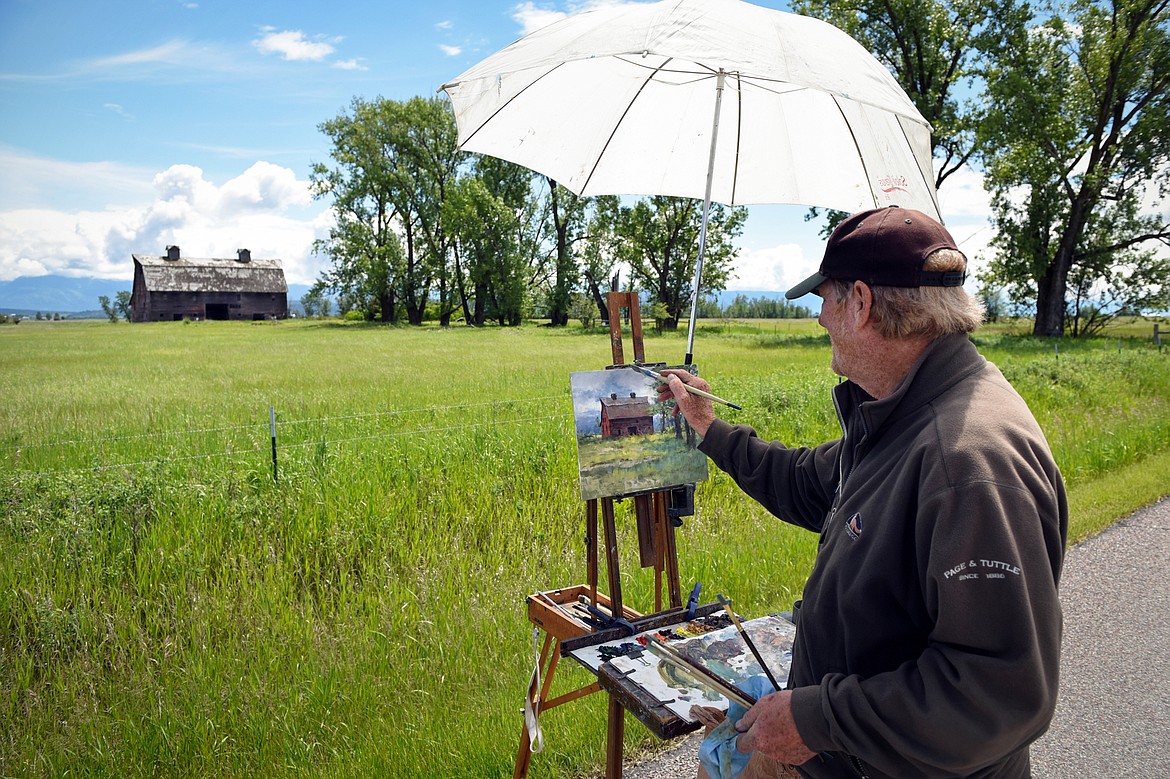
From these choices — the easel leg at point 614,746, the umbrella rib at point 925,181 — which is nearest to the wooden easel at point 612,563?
the easel leg at point 614,746

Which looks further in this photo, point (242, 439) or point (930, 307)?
point (242, 439)

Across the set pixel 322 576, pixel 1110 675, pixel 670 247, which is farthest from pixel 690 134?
pixel 670 247

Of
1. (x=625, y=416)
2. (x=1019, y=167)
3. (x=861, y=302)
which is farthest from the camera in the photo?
(x=1019, y=167)

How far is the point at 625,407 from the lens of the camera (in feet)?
10.6

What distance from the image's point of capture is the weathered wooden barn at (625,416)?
319 cm

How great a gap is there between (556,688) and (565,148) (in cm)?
275

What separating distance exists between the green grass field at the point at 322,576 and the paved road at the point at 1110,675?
0.55m

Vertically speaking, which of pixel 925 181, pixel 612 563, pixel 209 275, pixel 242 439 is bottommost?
pixel 242 439

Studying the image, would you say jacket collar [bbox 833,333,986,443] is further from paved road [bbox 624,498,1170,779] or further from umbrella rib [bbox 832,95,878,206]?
paved road [bbox 624,498,1170,779]

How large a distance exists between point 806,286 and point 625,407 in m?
1.25

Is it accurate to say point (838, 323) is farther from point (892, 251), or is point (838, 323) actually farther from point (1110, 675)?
point (1110, 675)

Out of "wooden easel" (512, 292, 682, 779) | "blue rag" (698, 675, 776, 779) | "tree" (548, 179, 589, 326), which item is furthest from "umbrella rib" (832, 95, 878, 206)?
"tree" (548, 179, 589, 326)

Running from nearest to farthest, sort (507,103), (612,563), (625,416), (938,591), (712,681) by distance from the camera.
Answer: (938,591)
(712,681)
(612,563)
(625,416)
(507,103)

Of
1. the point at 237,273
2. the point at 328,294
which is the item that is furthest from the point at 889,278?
the point at 237,273
